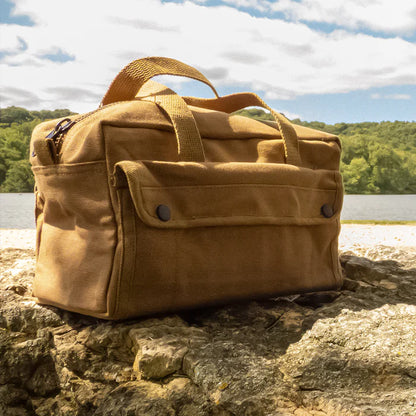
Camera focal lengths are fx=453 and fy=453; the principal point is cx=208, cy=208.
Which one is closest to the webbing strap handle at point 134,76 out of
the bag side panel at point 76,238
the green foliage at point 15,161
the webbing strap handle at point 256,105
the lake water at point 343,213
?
the webbing strap handle at point 256,105

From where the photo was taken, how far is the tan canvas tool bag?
1526 mm

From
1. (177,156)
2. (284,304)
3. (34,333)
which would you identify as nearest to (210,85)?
(177,156)

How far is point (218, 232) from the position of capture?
1.67 meters

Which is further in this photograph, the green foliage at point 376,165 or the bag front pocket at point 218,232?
the green foliage at point 376,165

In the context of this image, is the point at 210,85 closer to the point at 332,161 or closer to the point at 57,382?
the point at 332,161

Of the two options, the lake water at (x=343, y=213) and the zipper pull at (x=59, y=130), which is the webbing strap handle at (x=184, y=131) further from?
the lake water at (x=343, y=213)

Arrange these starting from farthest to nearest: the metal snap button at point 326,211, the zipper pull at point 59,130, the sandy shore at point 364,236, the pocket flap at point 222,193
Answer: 1. the sandy shore at point 364,236
2. the metal snap button at point 326,211
3. the zipper pull at point 59,130
4. the pocket flap at point 222,193

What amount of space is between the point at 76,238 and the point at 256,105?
3.34ft

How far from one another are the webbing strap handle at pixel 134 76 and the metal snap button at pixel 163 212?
596 millimetres

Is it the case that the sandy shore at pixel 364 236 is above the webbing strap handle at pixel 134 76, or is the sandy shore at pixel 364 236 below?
below

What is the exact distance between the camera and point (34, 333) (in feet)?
5.58

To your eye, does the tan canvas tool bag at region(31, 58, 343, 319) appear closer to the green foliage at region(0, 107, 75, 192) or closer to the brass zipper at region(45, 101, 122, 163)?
the brass zipper at region(45, 101, 122, 163)

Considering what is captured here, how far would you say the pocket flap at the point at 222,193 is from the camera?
150 cm

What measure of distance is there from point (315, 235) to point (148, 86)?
987 millimetres
